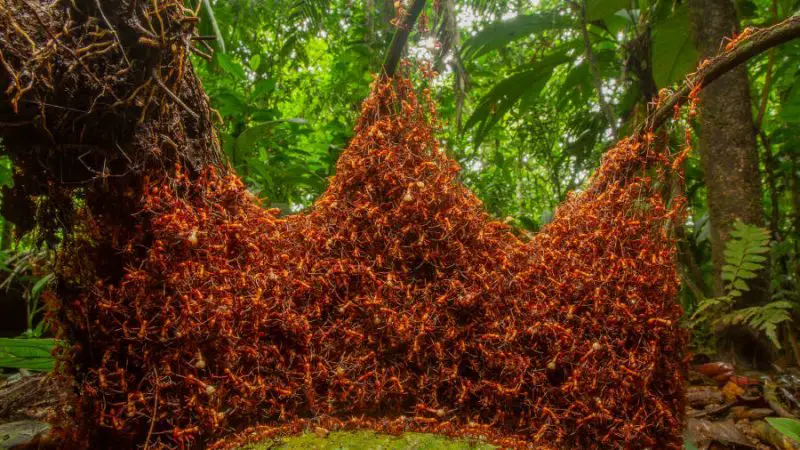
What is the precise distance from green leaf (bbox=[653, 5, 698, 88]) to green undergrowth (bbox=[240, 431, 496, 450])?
1868 mm

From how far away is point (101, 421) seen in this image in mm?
900

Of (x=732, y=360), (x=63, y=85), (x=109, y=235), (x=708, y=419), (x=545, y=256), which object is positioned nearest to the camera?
(x=63, y=85)

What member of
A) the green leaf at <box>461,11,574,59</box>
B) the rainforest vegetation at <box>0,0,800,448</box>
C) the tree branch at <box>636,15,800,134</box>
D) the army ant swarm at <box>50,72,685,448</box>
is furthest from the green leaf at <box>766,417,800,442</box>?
the green leaf at <box>461,11,574,59</box>

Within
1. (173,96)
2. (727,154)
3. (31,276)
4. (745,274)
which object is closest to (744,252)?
(745,274)

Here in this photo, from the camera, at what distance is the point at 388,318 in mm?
975

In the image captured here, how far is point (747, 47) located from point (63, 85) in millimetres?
1193

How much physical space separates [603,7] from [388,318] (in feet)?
5.51

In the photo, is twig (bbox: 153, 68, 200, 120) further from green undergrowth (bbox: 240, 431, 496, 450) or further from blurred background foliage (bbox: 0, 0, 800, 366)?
green undergrowth (bbox: 240, 431, 496, 450)

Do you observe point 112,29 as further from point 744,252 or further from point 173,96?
point 744,252

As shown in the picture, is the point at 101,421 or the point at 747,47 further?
the point at 747,47

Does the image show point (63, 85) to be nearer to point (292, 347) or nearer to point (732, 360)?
point (292, 347)

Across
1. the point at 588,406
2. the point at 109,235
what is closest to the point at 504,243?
the point at 588,406

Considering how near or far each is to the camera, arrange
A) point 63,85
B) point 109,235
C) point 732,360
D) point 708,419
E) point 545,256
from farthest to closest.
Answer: point 732,360 < point 708,419 < point 545,256 < point 109,235 < point 63,85

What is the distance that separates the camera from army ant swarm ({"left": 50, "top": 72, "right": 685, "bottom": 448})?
917 mm
